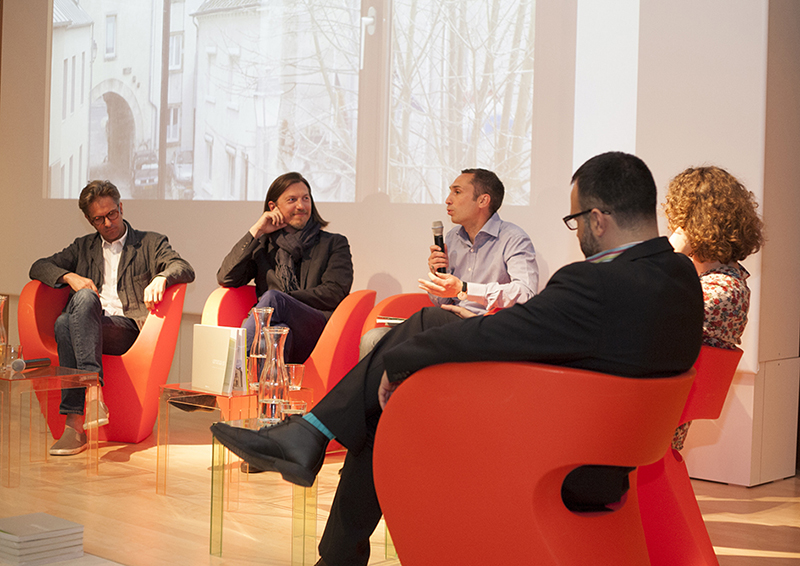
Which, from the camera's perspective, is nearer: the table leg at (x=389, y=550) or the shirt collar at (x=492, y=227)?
the table leg at (x=389, y=550)

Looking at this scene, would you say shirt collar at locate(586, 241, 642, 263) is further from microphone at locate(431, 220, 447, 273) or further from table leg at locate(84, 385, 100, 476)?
table leg at locate(84, 385, 100, 476)

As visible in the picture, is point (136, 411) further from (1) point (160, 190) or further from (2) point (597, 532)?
(2) point (597, 532)

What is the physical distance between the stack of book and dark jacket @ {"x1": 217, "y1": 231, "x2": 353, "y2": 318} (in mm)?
1749

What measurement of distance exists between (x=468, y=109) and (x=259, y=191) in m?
1.53

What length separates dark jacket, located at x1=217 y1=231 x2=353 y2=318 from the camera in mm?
3846

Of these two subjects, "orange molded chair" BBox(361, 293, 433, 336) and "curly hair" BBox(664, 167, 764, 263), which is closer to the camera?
"curly hair" BBox(664, 167, 764, 263)

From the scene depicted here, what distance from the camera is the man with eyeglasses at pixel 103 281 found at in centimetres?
355

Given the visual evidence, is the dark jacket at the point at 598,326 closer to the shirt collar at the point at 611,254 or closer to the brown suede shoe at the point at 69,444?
the shirt collar at the point at 611,254

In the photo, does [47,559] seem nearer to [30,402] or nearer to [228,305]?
[30,402]

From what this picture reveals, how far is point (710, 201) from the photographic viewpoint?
2.38 m

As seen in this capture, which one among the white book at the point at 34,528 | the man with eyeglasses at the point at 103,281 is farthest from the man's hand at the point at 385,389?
the man with eyeglasses at the point at 103,281

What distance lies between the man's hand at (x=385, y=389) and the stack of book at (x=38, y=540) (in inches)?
43.9

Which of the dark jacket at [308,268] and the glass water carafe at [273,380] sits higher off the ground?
the dark jacket at [308,268]

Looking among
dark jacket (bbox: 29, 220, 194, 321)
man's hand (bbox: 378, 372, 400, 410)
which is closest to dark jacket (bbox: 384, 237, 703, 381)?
man's hand (bbox: 378, 372, 400, 410)
